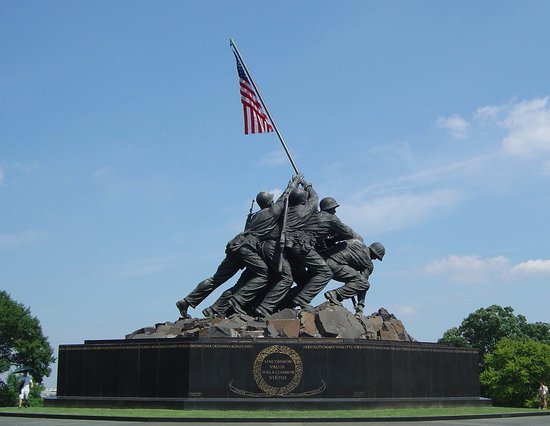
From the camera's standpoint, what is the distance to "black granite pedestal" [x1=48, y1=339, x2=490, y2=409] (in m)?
19.1

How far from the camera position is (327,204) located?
23984 millimetres

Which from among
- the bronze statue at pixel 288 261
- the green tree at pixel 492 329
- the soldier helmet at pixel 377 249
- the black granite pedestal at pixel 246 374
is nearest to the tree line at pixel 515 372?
the green tree at pixel 492 329

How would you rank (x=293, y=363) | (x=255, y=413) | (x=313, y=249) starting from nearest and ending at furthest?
(x=255, y=413) → (x=293, y=363) → (x=313, y=249)

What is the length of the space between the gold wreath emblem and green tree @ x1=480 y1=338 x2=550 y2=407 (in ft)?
70.0

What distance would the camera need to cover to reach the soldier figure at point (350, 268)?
915 inches

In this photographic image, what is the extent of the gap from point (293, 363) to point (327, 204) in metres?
6.14

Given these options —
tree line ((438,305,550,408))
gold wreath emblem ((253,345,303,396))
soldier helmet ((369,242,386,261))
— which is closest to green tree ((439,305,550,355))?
tree line ((438,305,550,408))

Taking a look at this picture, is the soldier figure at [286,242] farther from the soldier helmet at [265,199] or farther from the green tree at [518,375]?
the green tree at [518,375]

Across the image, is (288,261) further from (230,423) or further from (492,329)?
(492,329)

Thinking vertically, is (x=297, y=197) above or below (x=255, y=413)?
above

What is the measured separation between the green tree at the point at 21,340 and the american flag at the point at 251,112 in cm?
2953

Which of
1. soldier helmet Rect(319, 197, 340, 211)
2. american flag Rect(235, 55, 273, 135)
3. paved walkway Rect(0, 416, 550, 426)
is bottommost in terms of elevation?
paved walkway Rect(0, 416, 550, 426)

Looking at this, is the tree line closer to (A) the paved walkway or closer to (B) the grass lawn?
(B) the grass lawn

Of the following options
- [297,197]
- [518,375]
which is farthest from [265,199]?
[518,375]
